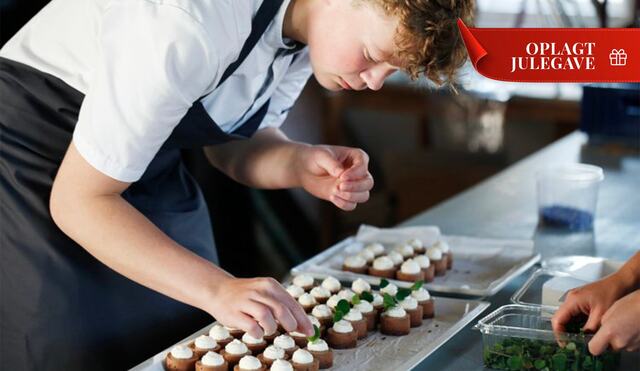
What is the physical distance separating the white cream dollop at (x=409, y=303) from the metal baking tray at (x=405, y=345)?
1.7 inches

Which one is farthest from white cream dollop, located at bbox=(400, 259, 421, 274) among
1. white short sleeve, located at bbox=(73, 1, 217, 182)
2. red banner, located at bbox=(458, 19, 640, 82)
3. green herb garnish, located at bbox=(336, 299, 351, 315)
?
white short sleeve, located at bbox=(73, 1, 217, 182)

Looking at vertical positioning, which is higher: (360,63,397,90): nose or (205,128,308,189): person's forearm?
(360,63,397,90): nose

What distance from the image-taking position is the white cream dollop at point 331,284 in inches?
82.7

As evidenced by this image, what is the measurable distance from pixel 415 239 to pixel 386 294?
44 centimetres

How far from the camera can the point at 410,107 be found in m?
4.98

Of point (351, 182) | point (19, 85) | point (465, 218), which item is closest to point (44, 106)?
point (19, 85)

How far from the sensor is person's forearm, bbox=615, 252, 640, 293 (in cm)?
182

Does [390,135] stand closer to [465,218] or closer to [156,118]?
[465,218]

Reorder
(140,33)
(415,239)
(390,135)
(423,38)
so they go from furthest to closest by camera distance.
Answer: (390,135)
(415,239)
(423,38)
(140,33)

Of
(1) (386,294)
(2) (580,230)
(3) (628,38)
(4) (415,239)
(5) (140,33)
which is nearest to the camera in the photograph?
(5) (140,33)

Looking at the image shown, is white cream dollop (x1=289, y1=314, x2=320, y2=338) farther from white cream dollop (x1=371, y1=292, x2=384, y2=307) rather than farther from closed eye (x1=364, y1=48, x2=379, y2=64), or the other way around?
closed eye (x1=364, y1=48, x2=379, y2=64)

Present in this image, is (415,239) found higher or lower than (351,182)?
lower

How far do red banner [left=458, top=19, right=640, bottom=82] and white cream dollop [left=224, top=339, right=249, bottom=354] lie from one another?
641 millimetres

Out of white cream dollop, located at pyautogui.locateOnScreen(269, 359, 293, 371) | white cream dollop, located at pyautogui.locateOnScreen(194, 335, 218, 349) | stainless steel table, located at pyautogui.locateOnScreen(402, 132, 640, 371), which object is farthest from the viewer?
stainless steel table, located at pyautogui.locateOnScreen(402, 132, 640, 371)
